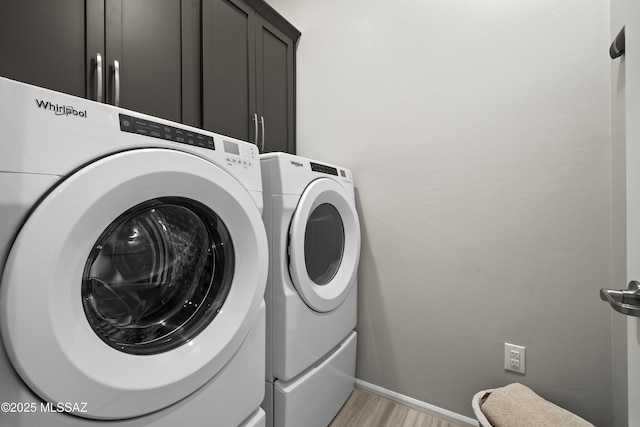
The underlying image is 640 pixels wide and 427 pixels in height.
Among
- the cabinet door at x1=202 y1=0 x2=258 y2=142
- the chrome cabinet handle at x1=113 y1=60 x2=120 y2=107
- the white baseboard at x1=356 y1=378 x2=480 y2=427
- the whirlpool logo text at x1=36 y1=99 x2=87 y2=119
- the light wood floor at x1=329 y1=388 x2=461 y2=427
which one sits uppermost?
the cabinet door at x1=202 y1=0 x2=258 y2=142

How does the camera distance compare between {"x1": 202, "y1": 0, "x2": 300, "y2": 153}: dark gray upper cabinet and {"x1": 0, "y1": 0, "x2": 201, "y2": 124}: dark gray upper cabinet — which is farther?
{"x1": 202, "y1": 0, "x2": 300, "y2": 153}: dark gray upper cabinet

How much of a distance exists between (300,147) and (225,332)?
4.11 feet

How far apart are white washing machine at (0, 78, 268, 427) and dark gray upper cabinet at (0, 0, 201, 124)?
17.8 inches

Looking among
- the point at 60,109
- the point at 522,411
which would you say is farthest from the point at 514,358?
the point at 60,109

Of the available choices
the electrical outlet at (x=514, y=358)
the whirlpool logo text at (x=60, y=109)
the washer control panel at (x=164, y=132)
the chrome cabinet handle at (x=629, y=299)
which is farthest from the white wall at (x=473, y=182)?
the whirlpool logo text at (x=60, y=109)

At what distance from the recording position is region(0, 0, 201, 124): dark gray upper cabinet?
0.78 meters

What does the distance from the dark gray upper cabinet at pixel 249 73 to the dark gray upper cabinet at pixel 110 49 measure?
2.7 inches

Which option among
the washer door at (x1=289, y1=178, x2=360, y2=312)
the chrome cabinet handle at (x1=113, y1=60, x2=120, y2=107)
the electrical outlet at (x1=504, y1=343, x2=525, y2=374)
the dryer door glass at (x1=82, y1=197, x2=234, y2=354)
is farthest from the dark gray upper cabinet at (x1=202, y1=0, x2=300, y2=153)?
the electrical outlet at (x1=504, y1=343, x2=525, y2=374)

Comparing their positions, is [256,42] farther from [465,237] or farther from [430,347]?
[430,347]

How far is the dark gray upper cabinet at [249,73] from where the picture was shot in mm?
1236

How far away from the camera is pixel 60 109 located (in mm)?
512

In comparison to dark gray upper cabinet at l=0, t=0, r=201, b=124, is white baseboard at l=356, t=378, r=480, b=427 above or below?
below

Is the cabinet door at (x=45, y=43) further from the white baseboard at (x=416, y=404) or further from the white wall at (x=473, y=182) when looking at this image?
the white baseboard at (x=416, y=404)

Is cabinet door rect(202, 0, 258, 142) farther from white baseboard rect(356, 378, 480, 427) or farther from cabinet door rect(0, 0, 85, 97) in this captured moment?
white baseboard rect(356, 378, 480, 427)
